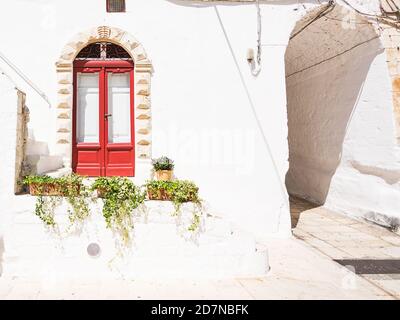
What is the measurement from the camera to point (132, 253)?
460 centimetres

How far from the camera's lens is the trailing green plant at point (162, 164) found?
640 cm

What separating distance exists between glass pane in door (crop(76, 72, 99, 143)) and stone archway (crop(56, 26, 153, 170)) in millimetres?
302

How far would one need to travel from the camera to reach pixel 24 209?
4.62 metres

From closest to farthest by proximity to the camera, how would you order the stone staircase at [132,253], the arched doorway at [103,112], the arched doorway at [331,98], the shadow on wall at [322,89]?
1. the stone staircase at [132,253]
2. the arched doorway at [103,112]
3. the arched doorway at [331,98]
4. the shadow on wall at [322,89]

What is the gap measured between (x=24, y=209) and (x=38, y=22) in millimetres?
3972

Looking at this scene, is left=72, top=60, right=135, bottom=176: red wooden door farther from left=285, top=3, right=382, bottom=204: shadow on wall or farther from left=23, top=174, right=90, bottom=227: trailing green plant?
left=285, top=3, right=382, bottom=204: shadow on wall

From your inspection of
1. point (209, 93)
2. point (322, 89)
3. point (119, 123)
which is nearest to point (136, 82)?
point (119, 123)

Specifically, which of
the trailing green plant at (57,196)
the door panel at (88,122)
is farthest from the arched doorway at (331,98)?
the trailing green plant at (57,196)

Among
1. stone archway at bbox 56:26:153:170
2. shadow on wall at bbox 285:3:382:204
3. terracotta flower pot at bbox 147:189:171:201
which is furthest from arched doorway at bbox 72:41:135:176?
shadow on wall at bbox 285:3:382:204

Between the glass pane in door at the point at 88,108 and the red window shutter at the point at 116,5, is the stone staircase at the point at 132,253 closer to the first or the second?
the glass pane in door at the point at 88,108

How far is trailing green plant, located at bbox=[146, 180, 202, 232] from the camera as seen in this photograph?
184 inches

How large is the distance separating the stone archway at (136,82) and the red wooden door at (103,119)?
0.23 meters

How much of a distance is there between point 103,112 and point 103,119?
0.14m
